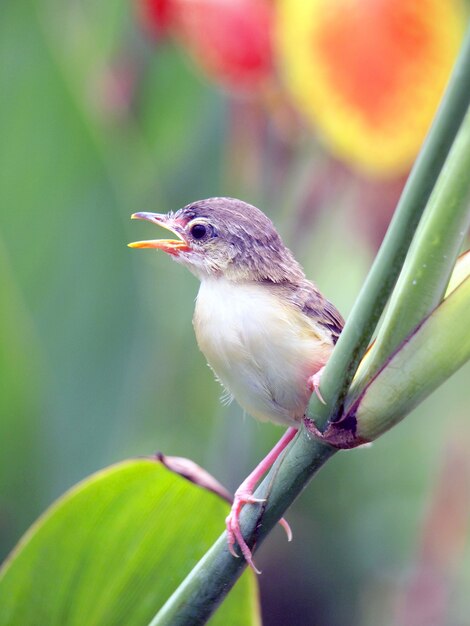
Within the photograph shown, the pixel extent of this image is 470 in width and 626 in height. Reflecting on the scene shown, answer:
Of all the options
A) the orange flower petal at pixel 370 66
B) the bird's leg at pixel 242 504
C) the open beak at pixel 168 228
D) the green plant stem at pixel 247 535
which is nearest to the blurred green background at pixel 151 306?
the orange flower petal at pixel 370 66

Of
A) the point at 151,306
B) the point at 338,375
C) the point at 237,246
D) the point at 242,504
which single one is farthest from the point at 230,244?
the point at 151,306

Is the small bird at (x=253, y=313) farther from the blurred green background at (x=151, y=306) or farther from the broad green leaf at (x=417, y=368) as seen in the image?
the blurred green background at (x=151, y=306)

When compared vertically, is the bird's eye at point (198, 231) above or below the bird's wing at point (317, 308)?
above

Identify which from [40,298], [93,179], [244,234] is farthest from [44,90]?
[244,234]

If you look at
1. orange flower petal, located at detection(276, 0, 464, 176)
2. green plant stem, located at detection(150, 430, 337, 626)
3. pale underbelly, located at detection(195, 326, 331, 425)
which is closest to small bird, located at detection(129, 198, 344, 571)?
pale underbelly, located at detection(195, 326, 331, 425)

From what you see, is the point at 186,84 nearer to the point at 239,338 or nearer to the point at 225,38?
the point at 225,38

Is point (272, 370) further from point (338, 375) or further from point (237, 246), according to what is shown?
point (338, 375)

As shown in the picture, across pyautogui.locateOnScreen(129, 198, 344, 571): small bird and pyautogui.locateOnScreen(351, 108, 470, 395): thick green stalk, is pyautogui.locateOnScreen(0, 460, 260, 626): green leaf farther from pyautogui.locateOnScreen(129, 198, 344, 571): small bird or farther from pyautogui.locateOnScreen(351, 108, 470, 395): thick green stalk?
pyautogui.locateOnScreen(351, 108, 470, 395): thick green stalk
